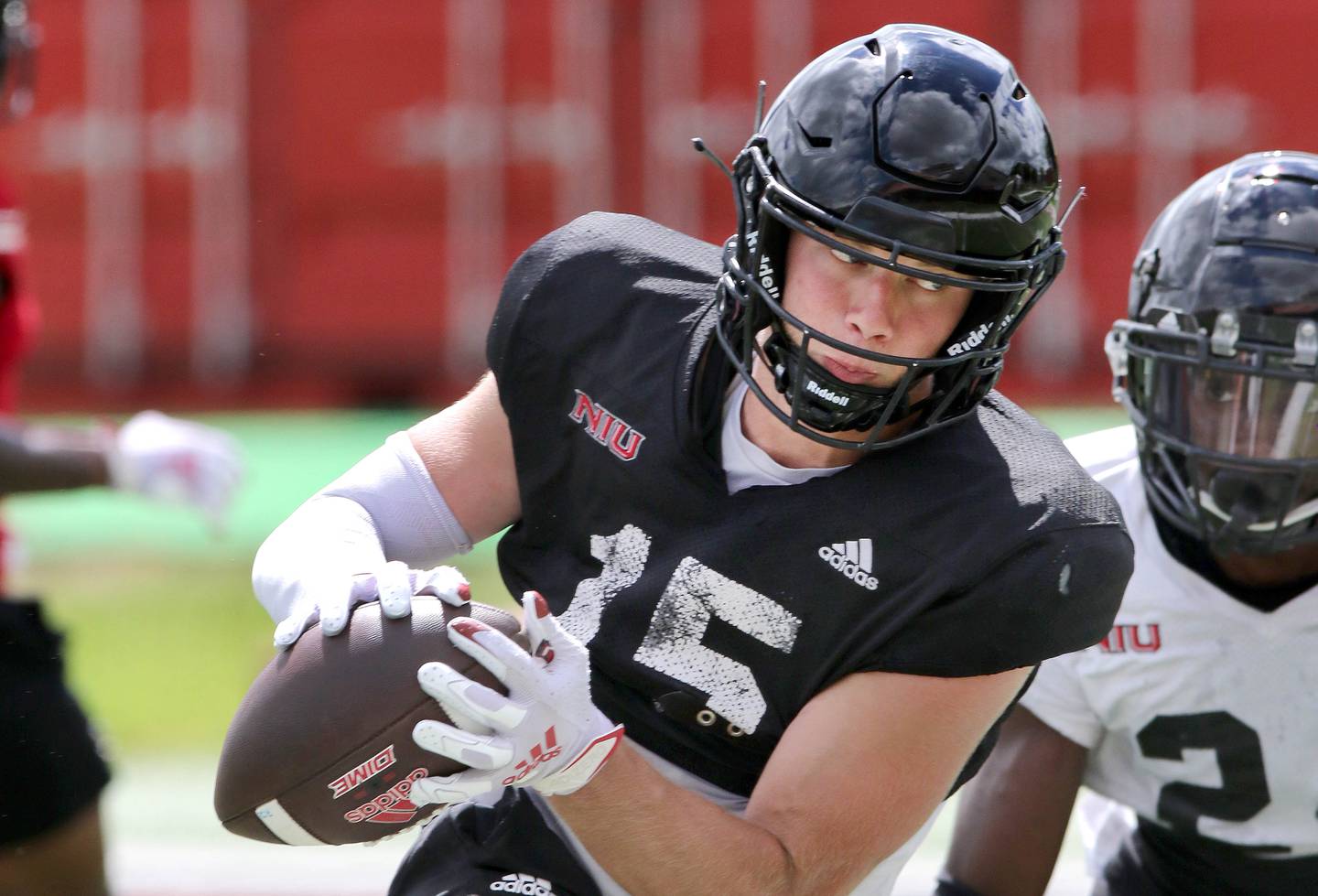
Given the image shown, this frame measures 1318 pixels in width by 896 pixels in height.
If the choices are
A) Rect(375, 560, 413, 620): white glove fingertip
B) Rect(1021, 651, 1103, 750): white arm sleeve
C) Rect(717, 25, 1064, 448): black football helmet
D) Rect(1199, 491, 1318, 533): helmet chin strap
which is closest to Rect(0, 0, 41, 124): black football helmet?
Rect(717, 25, 1064, 448): black football helmet

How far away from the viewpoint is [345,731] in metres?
2.01

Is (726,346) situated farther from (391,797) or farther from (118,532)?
(118,532)

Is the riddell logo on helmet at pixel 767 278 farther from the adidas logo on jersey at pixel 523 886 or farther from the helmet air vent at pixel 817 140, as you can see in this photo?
the adidas logo on jersey at pixel 523 886

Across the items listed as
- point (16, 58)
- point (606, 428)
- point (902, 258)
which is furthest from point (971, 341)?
point (16, 58)

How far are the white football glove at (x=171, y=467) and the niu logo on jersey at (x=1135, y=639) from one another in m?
1.96

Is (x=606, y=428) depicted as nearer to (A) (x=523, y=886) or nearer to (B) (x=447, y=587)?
(B) (x=447, y=587)

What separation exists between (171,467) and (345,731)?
1.98 meters

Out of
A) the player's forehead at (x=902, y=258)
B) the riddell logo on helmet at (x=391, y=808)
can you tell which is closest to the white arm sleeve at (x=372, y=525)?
the riddell logo on helmet at (x=391, y=808)

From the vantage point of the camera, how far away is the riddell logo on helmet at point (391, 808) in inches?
78.5

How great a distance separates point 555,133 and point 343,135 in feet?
5.21

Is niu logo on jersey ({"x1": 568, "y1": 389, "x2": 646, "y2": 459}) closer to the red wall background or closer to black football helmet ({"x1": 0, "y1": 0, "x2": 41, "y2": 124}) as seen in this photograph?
black football helmet ({"x1": 0, "y1": 0, "x2": 41, "y2": 124})

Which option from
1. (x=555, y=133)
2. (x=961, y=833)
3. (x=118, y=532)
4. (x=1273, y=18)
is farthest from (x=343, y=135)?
(x=961, y=833)

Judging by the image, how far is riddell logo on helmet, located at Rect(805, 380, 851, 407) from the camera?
7.43 feet

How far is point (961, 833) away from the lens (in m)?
2.85
